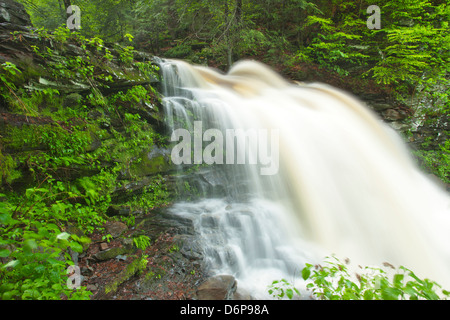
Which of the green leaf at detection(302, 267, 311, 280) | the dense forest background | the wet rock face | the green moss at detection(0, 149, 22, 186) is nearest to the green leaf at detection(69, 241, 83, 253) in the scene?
the dense forest background

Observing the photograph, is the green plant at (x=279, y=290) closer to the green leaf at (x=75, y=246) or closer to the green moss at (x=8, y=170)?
the green leaf at (x=75, y=246)

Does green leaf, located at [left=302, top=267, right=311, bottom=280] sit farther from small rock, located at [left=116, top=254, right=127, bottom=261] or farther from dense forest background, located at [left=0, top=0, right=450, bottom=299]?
small rock, located at [left=116, top=254, right=127, bottom=261]

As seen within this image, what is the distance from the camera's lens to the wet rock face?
3.95 m

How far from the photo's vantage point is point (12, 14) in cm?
416

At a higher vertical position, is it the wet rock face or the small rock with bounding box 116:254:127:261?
the wet rock face

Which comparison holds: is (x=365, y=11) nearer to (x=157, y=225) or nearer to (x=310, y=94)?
(x=310, y=94)

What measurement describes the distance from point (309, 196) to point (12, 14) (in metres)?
7.43

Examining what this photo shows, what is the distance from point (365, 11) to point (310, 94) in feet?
16.4

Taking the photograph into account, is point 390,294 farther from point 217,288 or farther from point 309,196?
point 309,196

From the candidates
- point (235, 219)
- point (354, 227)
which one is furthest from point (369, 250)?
point (235, 219)

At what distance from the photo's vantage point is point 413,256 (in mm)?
3998

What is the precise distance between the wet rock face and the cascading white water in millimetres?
3078

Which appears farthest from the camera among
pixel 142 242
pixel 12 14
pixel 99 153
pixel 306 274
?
pixel 12 14

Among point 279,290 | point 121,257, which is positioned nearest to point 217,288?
point 279,290
